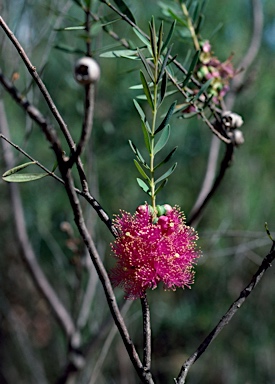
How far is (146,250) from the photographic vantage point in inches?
19.1

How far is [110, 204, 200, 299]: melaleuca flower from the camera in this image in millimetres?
482

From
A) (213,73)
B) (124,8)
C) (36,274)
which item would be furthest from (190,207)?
(124,8)

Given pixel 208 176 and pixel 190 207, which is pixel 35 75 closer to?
pixel 208 176

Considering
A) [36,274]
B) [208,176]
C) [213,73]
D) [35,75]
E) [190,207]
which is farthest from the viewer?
[190,207]

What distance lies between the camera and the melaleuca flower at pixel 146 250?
482 mm

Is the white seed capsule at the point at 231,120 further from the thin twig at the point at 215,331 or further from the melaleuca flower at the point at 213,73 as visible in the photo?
the thin twig at the point at 215,331

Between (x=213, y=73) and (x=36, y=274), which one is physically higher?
(x=213, y=73)

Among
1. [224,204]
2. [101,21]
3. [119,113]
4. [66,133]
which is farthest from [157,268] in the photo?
[224,204]

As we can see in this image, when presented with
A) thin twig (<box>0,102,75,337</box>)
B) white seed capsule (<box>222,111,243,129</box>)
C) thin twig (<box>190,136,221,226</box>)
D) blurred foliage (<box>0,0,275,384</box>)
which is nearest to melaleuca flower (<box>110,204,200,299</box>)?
white seed capsule (<box>222,111,243,129</box>)

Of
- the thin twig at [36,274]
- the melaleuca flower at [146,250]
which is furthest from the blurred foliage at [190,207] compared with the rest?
the melaleuca flower at [146,250]

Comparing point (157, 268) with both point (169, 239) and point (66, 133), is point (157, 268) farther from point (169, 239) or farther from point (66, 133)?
point (66, 133)

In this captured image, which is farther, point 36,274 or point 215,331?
point 36,274

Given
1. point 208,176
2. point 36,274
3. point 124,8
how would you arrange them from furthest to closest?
point 36,274
point 208,176
point 124,8

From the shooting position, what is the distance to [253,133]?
7.94 ft
